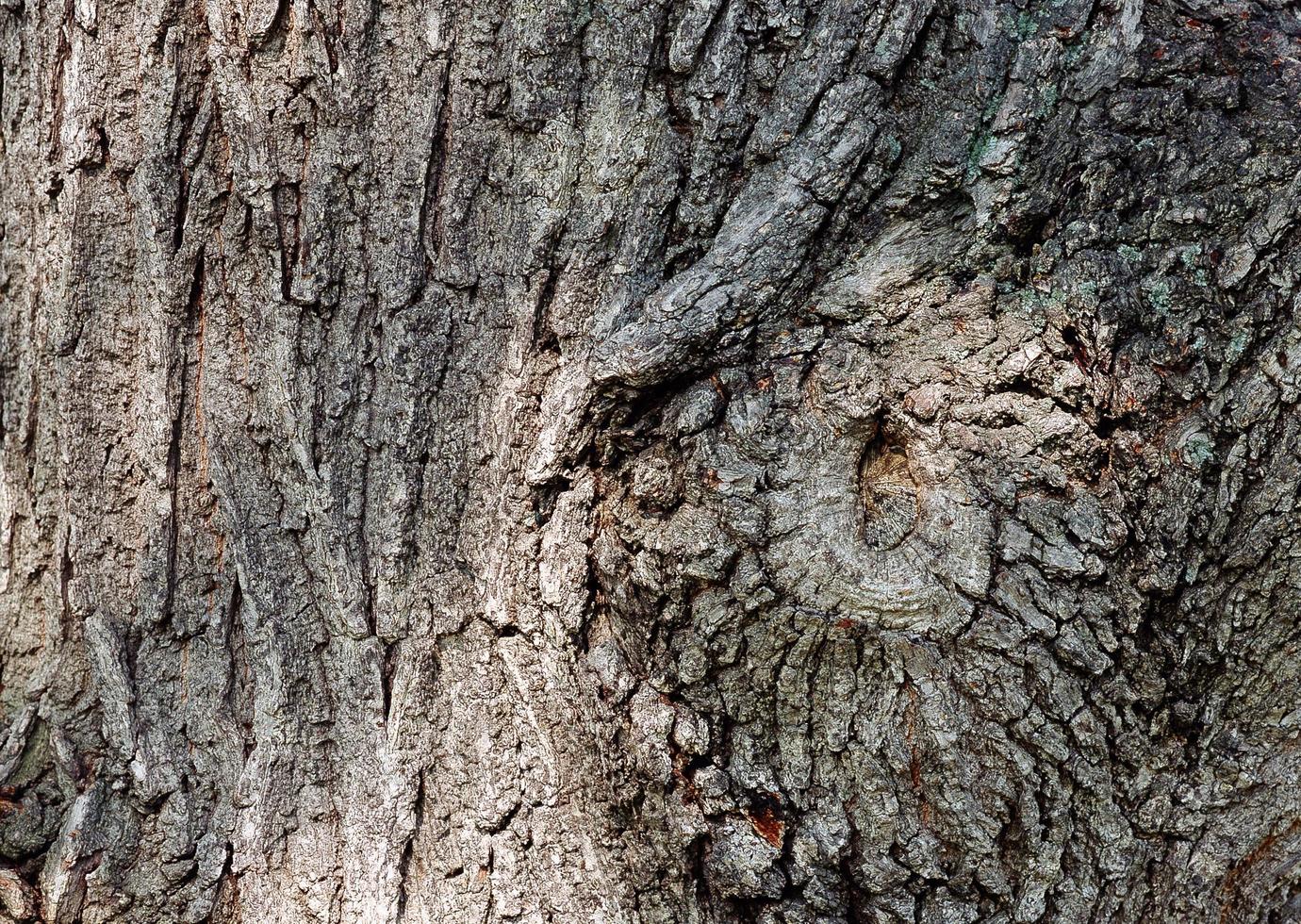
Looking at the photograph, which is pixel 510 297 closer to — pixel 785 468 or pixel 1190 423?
pixel 785 468

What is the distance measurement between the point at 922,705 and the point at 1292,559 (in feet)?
1.95

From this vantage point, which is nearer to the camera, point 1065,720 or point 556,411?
point 1065,720

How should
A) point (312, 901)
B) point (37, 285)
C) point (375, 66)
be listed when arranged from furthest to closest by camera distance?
1. point (37, 285)
2. point (312, 901)
3. point (375, 66)

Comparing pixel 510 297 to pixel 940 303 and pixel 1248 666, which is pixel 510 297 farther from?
pixel 1248 666

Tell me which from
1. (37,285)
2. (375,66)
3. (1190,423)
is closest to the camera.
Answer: (1190,423)

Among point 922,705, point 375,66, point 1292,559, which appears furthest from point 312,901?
point 1292,559

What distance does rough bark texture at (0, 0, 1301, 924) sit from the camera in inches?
55.5

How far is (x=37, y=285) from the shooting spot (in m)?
1.72

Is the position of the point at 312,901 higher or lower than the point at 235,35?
lower

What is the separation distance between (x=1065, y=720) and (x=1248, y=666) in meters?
0.30

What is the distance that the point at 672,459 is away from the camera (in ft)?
4.86

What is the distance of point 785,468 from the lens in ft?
4.75

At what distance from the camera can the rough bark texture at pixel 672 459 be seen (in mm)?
1409

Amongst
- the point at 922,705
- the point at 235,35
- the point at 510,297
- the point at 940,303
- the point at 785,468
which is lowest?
the point at 922,705
